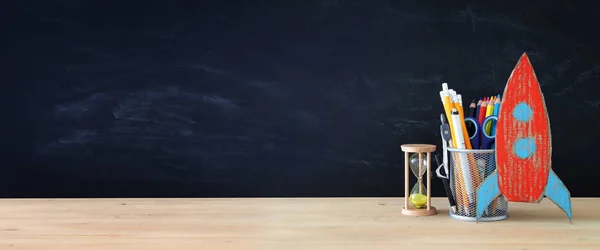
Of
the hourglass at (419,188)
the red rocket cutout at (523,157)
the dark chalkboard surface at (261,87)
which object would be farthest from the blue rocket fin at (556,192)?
the dark chalkboard surface at (261,87)

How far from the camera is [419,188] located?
49.6 inches

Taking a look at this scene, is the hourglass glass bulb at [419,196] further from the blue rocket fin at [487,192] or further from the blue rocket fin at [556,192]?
the blue rocket fin at [556,192]

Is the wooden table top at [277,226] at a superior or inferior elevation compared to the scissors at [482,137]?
inferior

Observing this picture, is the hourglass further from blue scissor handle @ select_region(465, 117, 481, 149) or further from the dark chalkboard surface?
the dark chalkboard surface

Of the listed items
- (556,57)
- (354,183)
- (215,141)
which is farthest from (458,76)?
(215,141)

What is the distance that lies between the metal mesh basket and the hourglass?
51 mm

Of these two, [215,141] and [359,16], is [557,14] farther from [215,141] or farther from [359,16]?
[215,141]

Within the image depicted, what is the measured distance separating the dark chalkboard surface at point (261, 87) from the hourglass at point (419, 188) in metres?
0.21

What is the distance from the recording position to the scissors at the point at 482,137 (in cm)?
118

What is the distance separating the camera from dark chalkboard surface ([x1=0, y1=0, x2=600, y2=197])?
Answer: 4.76ft

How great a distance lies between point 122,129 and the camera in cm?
148

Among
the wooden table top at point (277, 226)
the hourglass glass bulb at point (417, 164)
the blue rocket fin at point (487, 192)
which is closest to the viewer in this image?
the wooden table top at point (277, 226)

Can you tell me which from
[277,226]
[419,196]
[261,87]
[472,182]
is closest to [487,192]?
[472,182]

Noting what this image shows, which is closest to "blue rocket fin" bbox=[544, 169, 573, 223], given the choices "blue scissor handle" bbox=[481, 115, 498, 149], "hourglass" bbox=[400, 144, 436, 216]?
"blue scissor handle" bbox=[481, 115, 498, 149]
